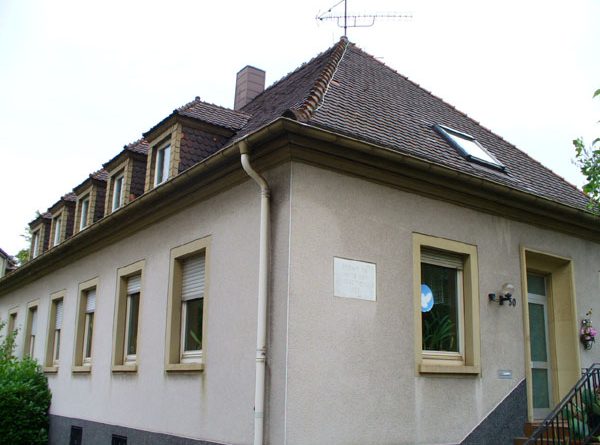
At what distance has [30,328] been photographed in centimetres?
1753

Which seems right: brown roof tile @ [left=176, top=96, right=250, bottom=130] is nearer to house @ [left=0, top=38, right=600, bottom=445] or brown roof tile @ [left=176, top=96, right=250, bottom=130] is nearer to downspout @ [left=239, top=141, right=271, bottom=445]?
house @ [left=0, top=38, right=600, bottom=445]

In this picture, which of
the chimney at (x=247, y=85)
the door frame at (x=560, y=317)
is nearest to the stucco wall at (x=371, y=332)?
the door frame at (x=560, y=317)

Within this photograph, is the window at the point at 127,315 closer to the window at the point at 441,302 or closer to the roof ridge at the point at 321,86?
the roof ridge at the point at 321,86

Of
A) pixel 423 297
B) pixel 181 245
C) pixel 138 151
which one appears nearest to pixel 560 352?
pixel 423 297

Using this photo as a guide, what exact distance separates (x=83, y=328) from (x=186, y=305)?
4.77 meters

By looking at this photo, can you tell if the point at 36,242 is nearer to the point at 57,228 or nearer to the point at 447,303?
the point at 57,228

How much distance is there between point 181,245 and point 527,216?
5148mm

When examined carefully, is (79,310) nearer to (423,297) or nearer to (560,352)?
(423,297)

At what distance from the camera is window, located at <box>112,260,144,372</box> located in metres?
11.3

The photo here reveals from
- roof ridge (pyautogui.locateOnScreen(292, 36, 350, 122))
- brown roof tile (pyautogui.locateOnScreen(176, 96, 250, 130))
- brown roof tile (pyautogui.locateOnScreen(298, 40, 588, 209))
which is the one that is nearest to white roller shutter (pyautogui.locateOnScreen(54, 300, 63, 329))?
brown roof tile (pyautogui.locateOnScreen(176, 96, 250, 130))

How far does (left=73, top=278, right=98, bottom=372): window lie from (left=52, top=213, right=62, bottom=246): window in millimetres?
4212

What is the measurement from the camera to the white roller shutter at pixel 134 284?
11.3 meters

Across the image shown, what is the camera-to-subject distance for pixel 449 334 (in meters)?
9.12

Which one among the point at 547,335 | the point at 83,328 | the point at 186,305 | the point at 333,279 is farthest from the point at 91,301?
the point at 547,335
